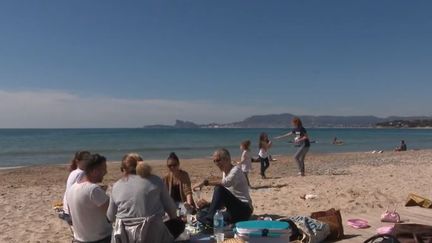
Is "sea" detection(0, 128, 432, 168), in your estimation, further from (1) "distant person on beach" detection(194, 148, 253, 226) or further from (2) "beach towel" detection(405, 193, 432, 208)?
(1) "distant person on beach" detection(194, 148, 253, 226)

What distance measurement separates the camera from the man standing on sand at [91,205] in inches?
181

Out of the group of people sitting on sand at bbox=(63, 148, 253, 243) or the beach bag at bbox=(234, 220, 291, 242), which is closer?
the group of people sitting on sand at bbox=(63, 148, 253, 243)

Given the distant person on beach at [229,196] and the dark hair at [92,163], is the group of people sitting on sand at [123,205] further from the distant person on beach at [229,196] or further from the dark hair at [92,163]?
the distant person on beach at [229,196]

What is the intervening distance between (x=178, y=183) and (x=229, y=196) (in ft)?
2.79

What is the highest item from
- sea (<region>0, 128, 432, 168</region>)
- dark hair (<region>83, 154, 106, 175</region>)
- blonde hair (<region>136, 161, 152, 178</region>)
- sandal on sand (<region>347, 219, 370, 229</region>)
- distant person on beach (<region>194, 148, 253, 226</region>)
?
dark hair (<region>83, 154, 106, 175</region>)

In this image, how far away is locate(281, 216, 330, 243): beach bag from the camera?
18.8 ft

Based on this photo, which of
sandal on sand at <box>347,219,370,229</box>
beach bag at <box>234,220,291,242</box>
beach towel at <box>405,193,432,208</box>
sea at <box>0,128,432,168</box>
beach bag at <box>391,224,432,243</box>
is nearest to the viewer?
beach bag at <box>234,220,291,242</box>

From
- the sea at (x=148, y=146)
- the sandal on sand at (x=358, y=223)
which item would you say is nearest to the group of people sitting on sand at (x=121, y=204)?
the sandal on sand at (x=358, y=223)

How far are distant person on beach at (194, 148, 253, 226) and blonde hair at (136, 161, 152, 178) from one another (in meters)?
1.52

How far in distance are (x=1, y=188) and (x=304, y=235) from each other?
33.0ft

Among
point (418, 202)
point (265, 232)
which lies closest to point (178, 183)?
point (265, 232)

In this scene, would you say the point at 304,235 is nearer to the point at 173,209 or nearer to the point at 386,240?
the point at 386,240

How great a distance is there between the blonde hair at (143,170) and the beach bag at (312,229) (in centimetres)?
221

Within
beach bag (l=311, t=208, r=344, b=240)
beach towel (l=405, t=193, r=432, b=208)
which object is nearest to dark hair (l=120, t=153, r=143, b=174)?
beach bag (l=311, t=208, r=344, b=240)
